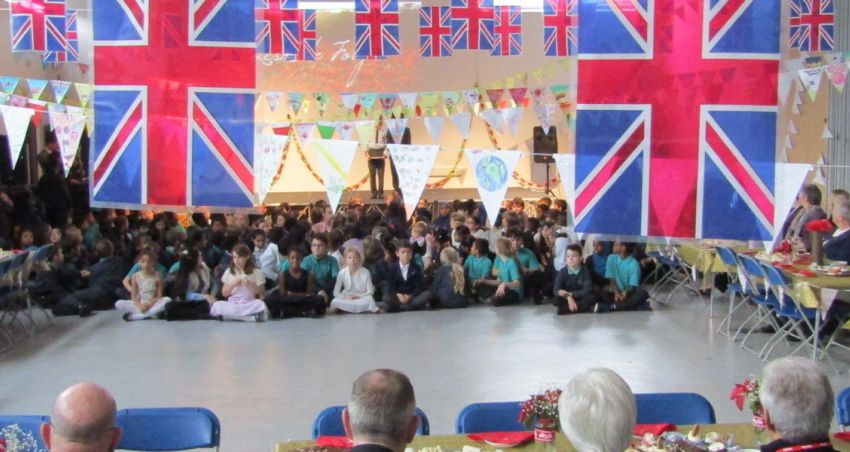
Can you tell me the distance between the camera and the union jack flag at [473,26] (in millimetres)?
13891

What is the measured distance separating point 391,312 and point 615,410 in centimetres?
943

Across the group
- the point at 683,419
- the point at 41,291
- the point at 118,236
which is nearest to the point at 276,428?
the point at 683,419

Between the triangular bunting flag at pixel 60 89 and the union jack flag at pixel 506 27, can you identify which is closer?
the union jack flag at pixel 506 27

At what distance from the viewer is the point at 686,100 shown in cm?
429

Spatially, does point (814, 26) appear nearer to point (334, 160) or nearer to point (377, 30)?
point (377, 30)

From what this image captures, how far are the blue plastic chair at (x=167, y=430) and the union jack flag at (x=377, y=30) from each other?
8154 millimetres

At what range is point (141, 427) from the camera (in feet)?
16.4

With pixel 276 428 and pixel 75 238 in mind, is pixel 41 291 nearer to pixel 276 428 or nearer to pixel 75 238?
pixel 75 238

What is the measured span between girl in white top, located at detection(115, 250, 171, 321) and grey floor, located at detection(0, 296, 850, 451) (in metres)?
0.25

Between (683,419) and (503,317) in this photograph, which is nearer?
(683,419)

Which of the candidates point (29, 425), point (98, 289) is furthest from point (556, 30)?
point (29, 425)

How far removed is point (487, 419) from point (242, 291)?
7.38m

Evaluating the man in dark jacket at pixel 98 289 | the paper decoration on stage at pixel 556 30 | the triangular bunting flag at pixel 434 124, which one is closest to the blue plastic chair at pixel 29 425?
the man in dark jacket at pixel 98 289

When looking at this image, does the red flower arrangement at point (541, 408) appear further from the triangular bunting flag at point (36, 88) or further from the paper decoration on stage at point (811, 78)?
the triangular bunting flag at point (36, 88)
